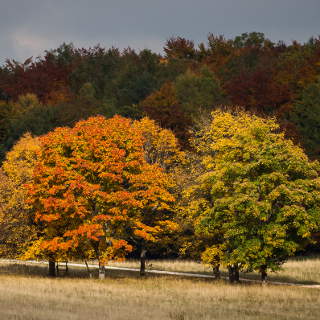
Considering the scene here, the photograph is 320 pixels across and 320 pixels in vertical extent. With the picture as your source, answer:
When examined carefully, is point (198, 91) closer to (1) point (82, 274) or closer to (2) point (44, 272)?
(2) point (44, 272)

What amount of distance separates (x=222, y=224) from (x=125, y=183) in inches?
395

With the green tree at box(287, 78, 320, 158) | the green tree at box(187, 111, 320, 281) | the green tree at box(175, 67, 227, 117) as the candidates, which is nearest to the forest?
the green tree at box(187, 111, 320, 281)

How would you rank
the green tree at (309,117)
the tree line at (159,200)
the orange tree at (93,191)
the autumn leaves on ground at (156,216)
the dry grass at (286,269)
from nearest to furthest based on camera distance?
1. the autumn leaves on ground at (156,216)
2. the tree line at (159,200)
3. the orange tree at (93,191)
4. the dry grass at (286,269)
5. the green tree at (309,117)

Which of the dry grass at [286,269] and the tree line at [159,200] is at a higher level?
the tree line at [159,200]

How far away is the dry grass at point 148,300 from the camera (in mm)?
26844

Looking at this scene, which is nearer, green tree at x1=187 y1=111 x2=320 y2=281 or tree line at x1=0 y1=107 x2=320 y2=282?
green tree at x1=187 y1=111 x2=320 y2=281

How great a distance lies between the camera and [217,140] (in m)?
47.9

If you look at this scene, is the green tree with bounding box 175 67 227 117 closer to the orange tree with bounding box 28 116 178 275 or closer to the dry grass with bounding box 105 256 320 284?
the dry grass with bounding box 105 256 320 284

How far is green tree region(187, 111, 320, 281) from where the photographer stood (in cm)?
4019

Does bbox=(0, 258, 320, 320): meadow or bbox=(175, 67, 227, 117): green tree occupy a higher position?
bbox=(175, 67, 227, 117): green tree

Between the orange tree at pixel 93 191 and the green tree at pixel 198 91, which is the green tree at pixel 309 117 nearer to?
the green tree at pixel 198 91

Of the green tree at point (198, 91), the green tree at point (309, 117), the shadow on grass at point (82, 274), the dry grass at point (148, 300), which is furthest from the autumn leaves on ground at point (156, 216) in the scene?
the green tree at point (198, 91)

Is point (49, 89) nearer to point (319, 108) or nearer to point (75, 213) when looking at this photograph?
point (319, 108)

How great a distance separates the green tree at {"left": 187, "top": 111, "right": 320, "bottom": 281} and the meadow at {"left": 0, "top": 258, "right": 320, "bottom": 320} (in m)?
2.37
